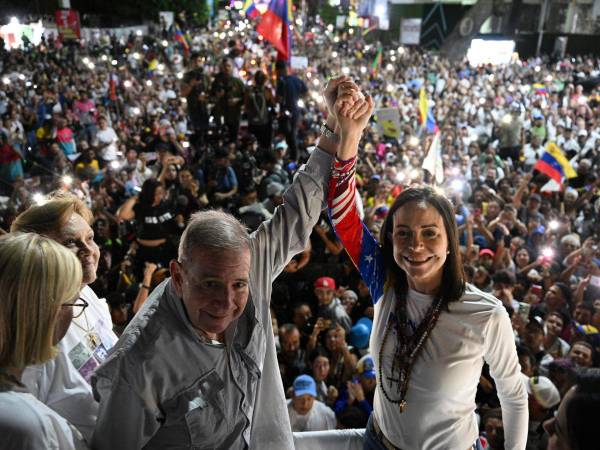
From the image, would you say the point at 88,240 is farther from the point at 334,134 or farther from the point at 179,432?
the point at 334,134

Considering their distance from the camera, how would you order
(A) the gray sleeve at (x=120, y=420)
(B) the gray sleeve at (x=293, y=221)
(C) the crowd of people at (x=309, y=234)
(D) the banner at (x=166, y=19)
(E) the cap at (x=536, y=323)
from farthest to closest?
(D) the banner at (x=166, y=19)
(E) the cap at (x=536, y=323)
(B) the gray sleeve at (x=293, y=221)
(C) the crowd of people at (x=309, y=234)
(A) the gray sleeve at (x=120, y=420)

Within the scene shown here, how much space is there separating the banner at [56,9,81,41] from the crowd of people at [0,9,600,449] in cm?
778

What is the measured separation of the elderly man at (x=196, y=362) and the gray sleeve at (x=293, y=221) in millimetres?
182

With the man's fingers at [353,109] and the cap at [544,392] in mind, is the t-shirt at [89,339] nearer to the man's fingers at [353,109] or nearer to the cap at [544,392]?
the man's fingers at [353,109]

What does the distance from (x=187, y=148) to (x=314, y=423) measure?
6476mm

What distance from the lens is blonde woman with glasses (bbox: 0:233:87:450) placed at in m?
1.30

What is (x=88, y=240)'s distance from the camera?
218cm

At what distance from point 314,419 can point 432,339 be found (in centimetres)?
229

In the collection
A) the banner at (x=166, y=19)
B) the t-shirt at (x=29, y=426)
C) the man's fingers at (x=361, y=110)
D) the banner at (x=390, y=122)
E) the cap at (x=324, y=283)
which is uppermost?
the banner at (x=166, y=19)

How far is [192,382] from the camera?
1662mm

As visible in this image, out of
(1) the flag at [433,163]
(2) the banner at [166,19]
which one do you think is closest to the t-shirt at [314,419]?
(1) the flag at [433,163]

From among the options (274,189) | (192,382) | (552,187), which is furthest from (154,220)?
(552,187)

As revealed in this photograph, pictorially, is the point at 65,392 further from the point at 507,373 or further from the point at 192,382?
the point at 507,373

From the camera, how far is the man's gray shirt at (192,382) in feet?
5.11
